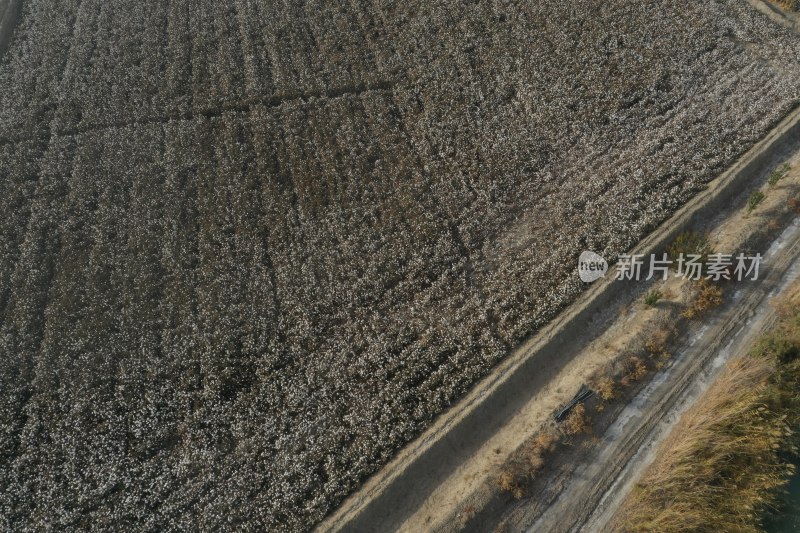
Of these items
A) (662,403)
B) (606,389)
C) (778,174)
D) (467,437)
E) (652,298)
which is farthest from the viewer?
(778,174)

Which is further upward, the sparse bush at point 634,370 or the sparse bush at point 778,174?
the sparse bush at point 778,174

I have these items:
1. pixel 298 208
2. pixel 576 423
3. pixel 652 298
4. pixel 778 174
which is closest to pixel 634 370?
pixel 652 298

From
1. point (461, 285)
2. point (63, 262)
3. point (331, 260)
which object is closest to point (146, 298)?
point (63, 262)

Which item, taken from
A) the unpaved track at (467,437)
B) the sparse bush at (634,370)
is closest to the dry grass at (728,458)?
the unpaved track at (467,437)

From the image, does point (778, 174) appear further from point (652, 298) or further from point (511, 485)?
point (511, 485)

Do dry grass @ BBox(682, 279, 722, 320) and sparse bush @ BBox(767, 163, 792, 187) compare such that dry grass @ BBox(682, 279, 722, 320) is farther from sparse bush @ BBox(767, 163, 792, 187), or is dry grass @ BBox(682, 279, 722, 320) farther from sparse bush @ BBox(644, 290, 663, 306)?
sparse bush @ BBox(767, 163, 792, 187)

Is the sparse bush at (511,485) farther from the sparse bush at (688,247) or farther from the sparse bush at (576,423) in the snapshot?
the sparse bush at (688,247)
